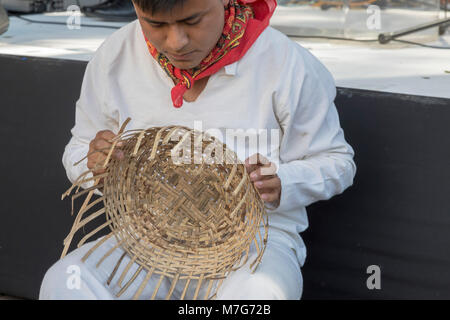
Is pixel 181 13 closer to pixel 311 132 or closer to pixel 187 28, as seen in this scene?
pixel 187 28

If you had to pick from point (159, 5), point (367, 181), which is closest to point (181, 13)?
point (159, 5)

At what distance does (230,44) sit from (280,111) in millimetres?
148

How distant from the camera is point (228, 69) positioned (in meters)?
1.25

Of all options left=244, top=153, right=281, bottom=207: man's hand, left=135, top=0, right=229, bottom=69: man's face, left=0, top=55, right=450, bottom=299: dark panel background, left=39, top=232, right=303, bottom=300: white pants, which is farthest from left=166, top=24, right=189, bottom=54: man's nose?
left=0, top=55, right=450, bottom=299: dark panel background

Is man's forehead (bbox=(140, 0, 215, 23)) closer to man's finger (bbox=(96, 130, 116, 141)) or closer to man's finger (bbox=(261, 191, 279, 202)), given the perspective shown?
man's finger (bbox=(96, 130, 116, 141))

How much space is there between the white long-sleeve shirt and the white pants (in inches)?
3.7

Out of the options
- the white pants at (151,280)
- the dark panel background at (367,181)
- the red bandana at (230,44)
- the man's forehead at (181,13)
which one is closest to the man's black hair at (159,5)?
the man's forehead at (181,13)

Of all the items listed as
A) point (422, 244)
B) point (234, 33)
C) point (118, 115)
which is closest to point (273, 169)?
point (234, 33)

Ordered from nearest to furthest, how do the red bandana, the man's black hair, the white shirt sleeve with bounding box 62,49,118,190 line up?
1. the man's black hair
2. the red bandana
3. the white shirt sleeve with bounding box 62,49,118,190

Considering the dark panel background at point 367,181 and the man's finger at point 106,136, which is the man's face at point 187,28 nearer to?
the man's finger at point 106,136

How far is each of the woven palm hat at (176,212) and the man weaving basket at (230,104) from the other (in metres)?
0.03

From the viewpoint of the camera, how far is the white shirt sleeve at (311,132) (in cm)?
123

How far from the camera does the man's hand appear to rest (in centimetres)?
112

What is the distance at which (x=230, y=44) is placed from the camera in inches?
48.4
